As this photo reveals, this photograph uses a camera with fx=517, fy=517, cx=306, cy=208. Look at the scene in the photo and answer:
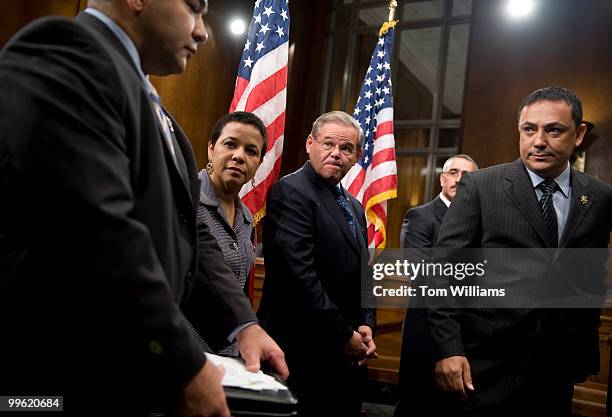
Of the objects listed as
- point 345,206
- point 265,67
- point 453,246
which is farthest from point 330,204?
point 265,67

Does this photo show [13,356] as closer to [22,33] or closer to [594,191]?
[22,33]

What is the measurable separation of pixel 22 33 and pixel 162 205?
0.38 meters

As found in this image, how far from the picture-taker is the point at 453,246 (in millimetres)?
2021

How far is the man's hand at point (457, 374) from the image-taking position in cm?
184

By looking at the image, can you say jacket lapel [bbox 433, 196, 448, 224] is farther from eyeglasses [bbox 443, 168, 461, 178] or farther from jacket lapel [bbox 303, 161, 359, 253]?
jacket lapel [bbox 303, 161, 359, 253]

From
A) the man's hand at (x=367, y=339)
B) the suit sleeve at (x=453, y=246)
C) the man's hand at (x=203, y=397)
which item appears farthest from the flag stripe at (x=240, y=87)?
the man's hand at (x=203, y=397)

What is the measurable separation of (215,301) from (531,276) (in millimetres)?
1165

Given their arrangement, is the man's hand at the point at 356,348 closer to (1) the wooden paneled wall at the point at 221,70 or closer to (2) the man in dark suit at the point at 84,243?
(2) the man in dark suit at the point at 84,243

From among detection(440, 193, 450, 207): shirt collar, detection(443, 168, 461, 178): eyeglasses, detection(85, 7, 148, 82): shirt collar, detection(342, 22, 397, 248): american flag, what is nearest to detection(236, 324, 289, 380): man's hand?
detection(85, 7, 148, 82): shirt collar

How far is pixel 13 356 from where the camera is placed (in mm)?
882

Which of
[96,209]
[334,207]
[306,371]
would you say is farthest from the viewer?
[334,207]

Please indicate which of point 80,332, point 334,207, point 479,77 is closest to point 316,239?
point 334,207

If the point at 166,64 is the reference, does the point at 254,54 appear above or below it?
above

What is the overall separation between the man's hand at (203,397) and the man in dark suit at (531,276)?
1191mm
